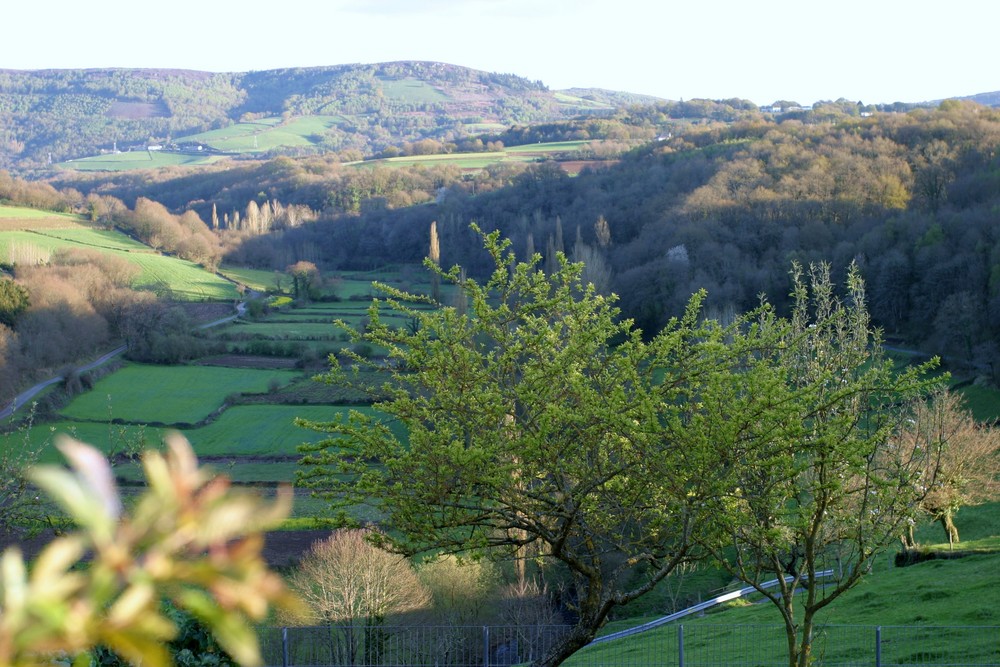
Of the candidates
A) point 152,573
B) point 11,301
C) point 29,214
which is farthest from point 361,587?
point 29,214

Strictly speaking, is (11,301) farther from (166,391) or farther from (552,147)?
(552,147)

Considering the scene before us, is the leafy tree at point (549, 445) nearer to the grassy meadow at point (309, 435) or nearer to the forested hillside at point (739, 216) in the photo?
the grassy meadow at point (309, 435)

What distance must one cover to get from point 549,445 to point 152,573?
27.4 feet

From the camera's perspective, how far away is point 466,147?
172125 millimetres

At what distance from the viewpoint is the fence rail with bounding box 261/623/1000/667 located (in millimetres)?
14695

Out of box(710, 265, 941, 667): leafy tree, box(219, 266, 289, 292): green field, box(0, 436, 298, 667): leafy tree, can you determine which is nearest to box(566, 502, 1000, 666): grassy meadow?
box(710, 265, 941, 667): leafy tree

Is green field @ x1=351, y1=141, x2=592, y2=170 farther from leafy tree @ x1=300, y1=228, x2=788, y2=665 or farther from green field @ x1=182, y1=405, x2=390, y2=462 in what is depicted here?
leafy tree @ x1=300, y1=228, x2=788, y2=665

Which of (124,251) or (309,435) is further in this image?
(124,251)

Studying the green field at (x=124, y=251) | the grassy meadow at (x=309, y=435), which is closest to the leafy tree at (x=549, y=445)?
the grassy meadow at (x=309, y=435)

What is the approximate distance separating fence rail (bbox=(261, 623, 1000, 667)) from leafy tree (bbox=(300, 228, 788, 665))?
2.91 m

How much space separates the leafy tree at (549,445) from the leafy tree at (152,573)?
24.6 feet

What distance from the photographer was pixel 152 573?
1148 mm

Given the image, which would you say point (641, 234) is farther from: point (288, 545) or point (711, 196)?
point (288, 545)

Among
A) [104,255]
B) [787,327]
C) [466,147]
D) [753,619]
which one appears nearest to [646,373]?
[787,327]
